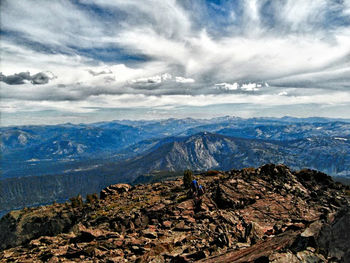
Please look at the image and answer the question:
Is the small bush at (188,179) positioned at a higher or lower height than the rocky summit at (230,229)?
lower

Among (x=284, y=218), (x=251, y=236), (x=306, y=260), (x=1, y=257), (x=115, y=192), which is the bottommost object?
(x=115, y=192)

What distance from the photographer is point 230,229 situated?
1448 inches

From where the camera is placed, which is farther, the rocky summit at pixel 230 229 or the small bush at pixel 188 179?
the small bush at pixel 188 179

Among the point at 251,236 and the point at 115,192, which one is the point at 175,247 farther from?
the point at 115,192

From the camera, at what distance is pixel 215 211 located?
43.4 metres

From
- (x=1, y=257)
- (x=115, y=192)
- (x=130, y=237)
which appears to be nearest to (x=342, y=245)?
(x=130, y=237)

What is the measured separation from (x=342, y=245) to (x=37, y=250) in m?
45.6

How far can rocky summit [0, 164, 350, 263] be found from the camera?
22.5 metres

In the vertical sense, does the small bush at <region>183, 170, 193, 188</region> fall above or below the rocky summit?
below

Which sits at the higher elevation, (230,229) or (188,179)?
(230,229)

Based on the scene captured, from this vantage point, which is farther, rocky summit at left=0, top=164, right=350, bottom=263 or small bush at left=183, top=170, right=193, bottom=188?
small bush at left=183, top=170, right=193, bottom=188

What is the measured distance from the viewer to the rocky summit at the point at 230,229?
22469 mm

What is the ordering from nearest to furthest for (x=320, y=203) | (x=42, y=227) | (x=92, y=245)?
(x=92, y=245), (x=320, y=203), (x=42, y=227)

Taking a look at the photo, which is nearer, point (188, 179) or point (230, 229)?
point (230, 229)
